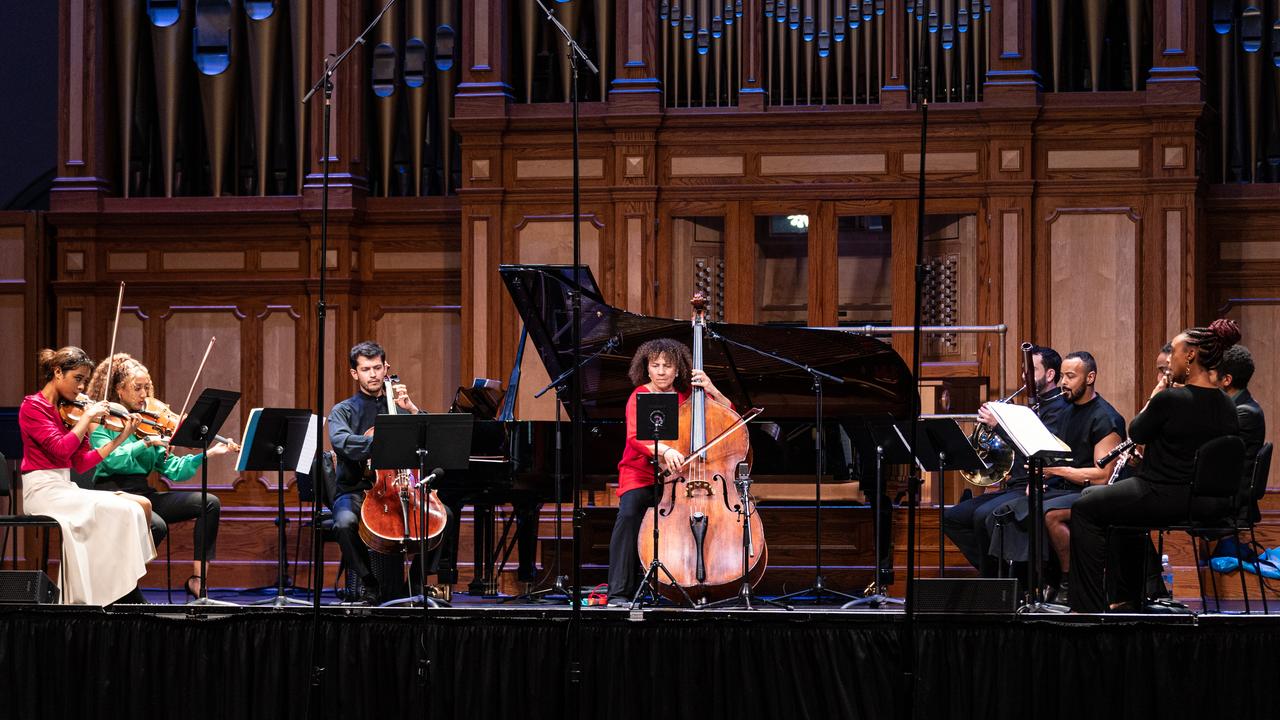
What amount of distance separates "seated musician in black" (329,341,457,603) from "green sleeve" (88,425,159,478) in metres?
0.95

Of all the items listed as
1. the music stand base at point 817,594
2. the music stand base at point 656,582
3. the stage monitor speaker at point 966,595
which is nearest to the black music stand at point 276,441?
the music stand base at point 656,582

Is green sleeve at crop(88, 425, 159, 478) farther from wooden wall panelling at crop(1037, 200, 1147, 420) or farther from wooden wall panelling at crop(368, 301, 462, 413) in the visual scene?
wooden wall panelling at crop(1037, 200, 1147, 420)

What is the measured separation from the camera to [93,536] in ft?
20.1

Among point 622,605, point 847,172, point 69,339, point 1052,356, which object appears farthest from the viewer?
point 69,339

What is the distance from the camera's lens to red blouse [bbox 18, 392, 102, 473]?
6.23 m

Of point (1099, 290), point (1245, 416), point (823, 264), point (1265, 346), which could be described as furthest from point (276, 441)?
point (1265, 346)

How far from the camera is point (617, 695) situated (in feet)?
16.6

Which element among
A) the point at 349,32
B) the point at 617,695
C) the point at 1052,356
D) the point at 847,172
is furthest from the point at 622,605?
the point at 349,32

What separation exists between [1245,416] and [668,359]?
8.17ft

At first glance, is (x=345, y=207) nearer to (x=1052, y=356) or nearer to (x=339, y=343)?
(x=339, y=343)

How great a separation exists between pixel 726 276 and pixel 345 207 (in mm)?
2448

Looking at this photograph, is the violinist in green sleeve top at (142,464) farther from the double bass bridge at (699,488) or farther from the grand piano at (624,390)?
the double bass bridge at (699,488)

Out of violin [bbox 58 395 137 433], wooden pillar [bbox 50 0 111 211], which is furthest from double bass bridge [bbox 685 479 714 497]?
wooden pillar [bbox 50 0 111 211]

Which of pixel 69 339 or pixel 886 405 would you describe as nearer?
pixel 886 405
